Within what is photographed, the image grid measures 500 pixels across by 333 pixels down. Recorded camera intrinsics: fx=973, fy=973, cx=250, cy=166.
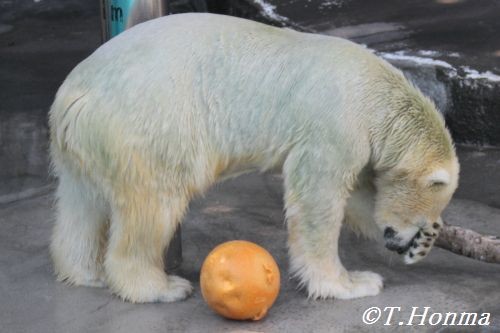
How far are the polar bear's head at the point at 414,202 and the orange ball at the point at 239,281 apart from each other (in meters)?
0.65

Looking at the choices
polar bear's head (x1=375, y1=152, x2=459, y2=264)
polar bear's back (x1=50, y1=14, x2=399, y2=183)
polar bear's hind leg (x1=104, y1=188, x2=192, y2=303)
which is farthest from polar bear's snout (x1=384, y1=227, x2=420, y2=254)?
polar bear's hind leg (x1=104, y1=188, x2=192, y2=303)

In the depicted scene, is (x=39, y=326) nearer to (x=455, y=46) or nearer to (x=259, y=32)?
(x=259, y=32)

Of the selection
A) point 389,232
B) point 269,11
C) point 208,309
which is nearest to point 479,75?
point 269,11

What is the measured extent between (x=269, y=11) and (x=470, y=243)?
375 centimetres

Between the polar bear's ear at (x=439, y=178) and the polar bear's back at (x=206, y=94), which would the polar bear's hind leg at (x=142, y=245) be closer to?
the polar bear's back at (x=206, y=94)

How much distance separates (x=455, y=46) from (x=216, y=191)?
2.31 meters

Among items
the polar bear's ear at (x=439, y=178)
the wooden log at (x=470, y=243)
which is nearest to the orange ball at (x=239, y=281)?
the polar bear's ear at (x=439, y=178)

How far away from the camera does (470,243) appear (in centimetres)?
450

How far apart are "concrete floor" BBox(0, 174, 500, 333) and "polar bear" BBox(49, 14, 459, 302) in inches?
5.1

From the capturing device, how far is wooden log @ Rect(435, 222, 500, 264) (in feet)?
14.5

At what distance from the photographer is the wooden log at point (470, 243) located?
4.43m

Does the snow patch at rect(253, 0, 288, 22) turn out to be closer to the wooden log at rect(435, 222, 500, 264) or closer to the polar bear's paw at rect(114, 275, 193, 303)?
the wooden log at rect(435, 222, 500, 264)

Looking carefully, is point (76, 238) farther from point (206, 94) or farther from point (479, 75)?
point (479, 75)

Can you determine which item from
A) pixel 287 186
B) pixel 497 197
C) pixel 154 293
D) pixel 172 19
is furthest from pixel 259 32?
pixel 497 197
